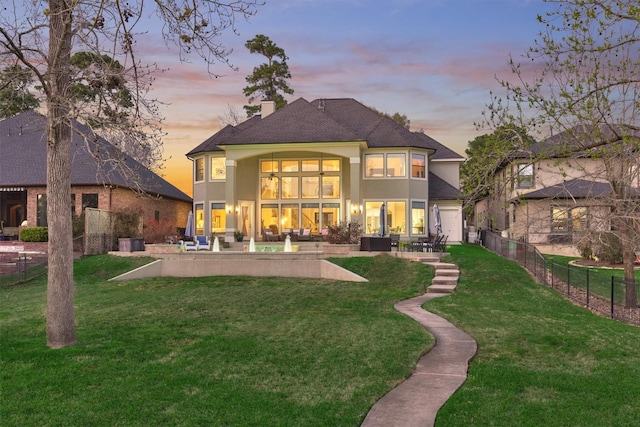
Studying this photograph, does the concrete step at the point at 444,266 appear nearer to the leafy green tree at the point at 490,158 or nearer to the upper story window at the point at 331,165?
the leafy green tree at the point at 490,158

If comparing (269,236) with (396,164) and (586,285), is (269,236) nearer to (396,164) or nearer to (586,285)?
(396,164)

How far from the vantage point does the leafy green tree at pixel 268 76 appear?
54625 mm

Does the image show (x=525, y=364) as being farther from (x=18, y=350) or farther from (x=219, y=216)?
(x=219, y=216)

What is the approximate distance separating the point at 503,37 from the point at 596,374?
8181mm

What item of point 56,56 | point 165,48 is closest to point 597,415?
point 165,48

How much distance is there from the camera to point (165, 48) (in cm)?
940

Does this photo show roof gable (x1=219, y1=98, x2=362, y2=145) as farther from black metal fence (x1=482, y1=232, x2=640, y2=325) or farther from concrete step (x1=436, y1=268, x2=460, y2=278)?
black metal fence (x1=482, y1=232, x2=640, y2=325)

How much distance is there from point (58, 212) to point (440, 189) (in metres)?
29.1

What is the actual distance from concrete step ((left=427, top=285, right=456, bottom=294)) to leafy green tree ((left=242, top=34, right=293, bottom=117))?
130 ft

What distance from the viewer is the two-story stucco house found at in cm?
3097

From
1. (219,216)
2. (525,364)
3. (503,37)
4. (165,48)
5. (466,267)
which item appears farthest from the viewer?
(219,216)

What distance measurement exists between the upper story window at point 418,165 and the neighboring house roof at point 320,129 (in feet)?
2.37

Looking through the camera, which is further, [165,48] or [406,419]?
[165,48]

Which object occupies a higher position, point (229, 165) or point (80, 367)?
point (229, 165)
